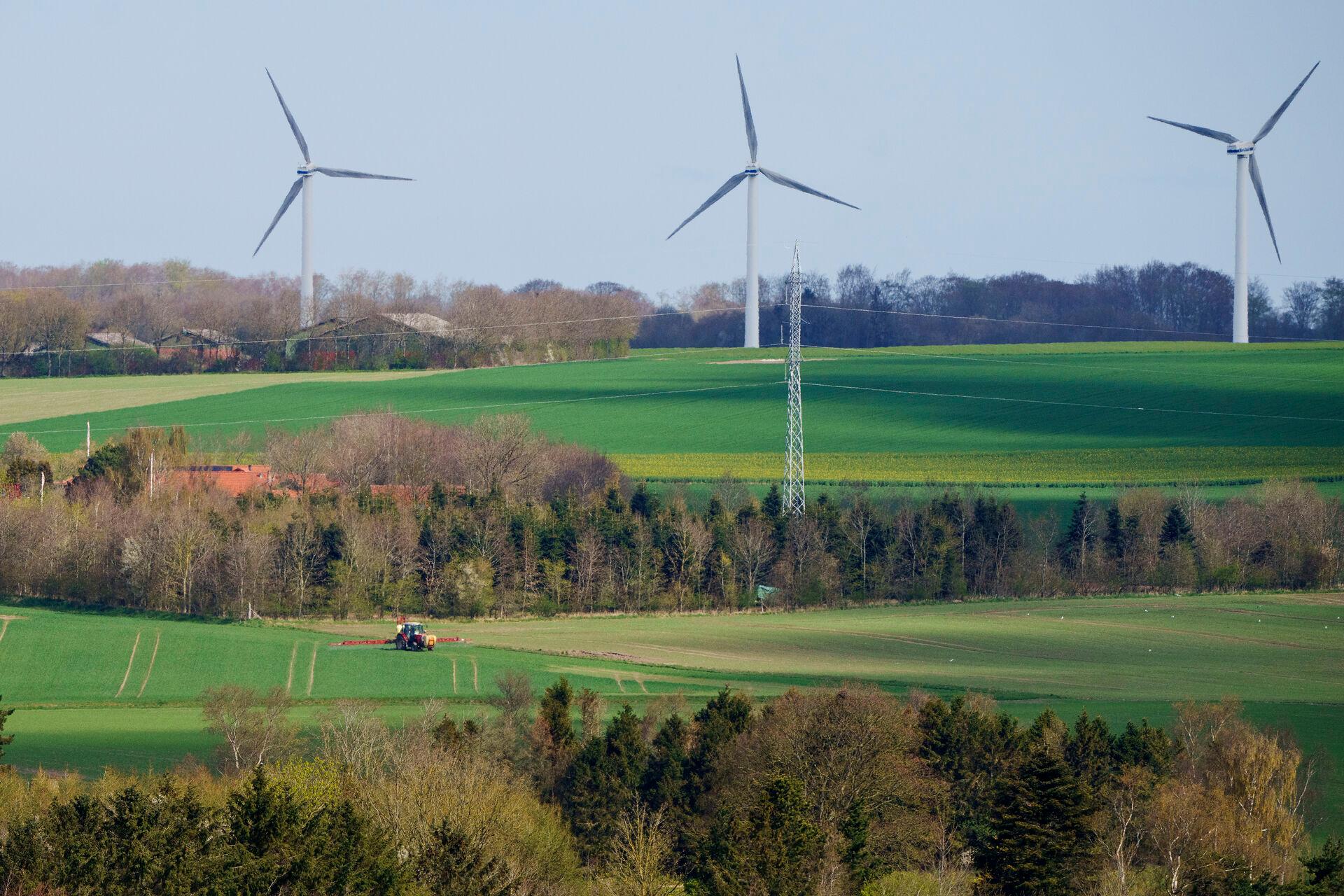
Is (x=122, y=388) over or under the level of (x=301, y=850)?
over

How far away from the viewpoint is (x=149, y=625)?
69.3 metres

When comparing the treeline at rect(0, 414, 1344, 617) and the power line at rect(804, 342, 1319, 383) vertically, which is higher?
the power line at rect(804, 342, 1319, 383)

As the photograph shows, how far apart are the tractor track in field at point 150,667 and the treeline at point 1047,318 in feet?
331

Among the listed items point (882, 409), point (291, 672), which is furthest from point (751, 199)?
point (291, 672)

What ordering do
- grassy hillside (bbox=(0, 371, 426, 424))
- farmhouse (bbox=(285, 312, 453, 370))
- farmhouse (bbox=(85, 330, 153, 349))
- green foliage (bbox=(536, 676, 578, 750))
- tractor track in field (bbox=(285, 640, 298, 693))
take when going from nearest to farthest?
green foliage (bbox=(536, 676, 578, 750)), tractor track in field (bbox=(285, 640, 298, 693)), grassy hillside (bbox=(0, 371, 426, 424)), farmhouse (bbox=(285, 312, 453, 370)), farmhouse (bbox=(85, 330, 153, 349))

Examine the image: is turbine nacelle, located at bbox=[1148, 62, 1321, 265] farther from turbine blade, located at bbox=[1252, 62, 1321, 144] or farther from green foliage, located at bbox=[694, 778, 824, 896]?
green foliage, located at bbox=[694, 778, 824, 896]

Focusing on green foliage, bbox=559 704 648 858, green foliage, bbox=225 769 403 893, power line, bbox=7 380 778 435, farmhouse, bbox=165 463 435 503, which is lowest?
green foliage, bbox=559 704 648 858

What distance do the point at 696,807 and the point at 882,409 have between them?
238ft

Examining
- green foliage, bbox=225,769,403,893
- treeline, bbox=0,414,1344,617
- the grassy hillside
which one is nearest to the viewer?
green foliage, bbox=225,769,403,893

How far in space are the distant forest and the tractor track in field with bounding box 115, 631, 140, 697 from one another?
7426 centimetres

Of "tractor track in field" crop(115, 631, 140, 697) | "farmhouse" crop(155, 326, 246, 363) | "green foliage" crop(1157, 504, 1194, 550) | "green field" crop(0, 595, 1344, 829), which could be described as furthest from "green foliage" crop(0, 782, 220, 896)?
"farmhouse" crop(155, 326, 246, 363)

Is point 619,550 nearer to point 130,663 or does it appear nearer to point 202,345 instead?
point 130,663

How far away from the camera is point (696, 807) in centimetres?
4512

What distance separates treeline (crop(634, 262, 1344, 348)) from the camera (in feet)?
571
